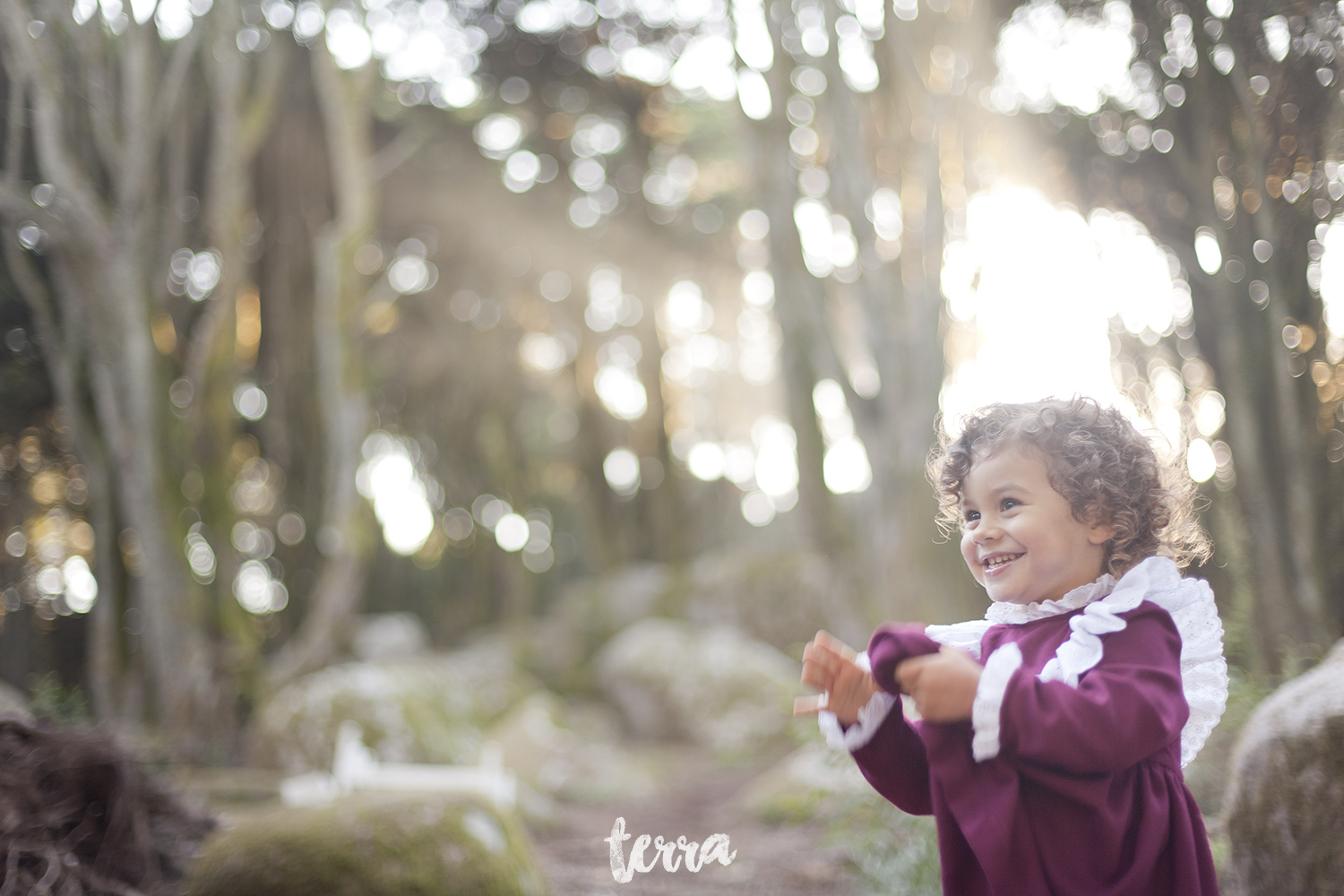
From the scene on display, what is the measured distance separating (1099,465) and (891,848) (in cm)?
244

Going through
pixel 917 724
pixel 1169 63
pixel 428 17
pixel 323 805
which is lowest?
pixel 323 805

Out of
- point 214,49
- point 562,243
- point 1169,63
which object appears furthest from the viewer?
point 562,243

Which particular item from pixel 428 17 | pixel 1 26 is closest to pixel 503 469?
pixel 428 17

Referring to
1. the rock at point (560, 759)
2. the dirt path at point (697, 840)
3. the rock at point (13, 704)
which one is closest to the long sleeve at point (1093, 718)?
the dirt path at point (697, 840)

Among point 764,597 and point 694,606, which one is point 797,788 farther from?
point 694,606

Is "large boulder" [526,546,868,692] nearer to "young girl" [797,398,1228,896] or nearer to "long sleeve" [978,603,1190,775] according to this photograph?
"young girl" [797,398,1228,896]

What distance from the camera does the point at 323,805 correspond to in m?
2.54

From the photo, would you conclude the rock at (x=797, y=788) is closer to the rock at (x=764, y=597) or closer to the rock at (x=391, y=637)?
the rock at (x=764, y=597)

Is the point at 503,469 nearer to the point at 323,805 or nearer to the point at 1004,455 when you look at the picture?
the point at 323,805

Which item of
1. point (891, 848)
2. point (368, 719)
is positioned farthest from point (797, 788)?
point (368, 719)

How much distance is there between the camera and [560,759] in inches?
266

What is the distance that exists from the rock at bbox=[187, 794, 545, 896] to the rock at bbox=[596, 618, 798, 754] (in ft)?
17.2

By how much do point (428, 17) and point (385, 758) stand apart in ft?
19.9

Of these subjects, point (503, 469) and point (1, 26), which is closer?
point (1, 26)
